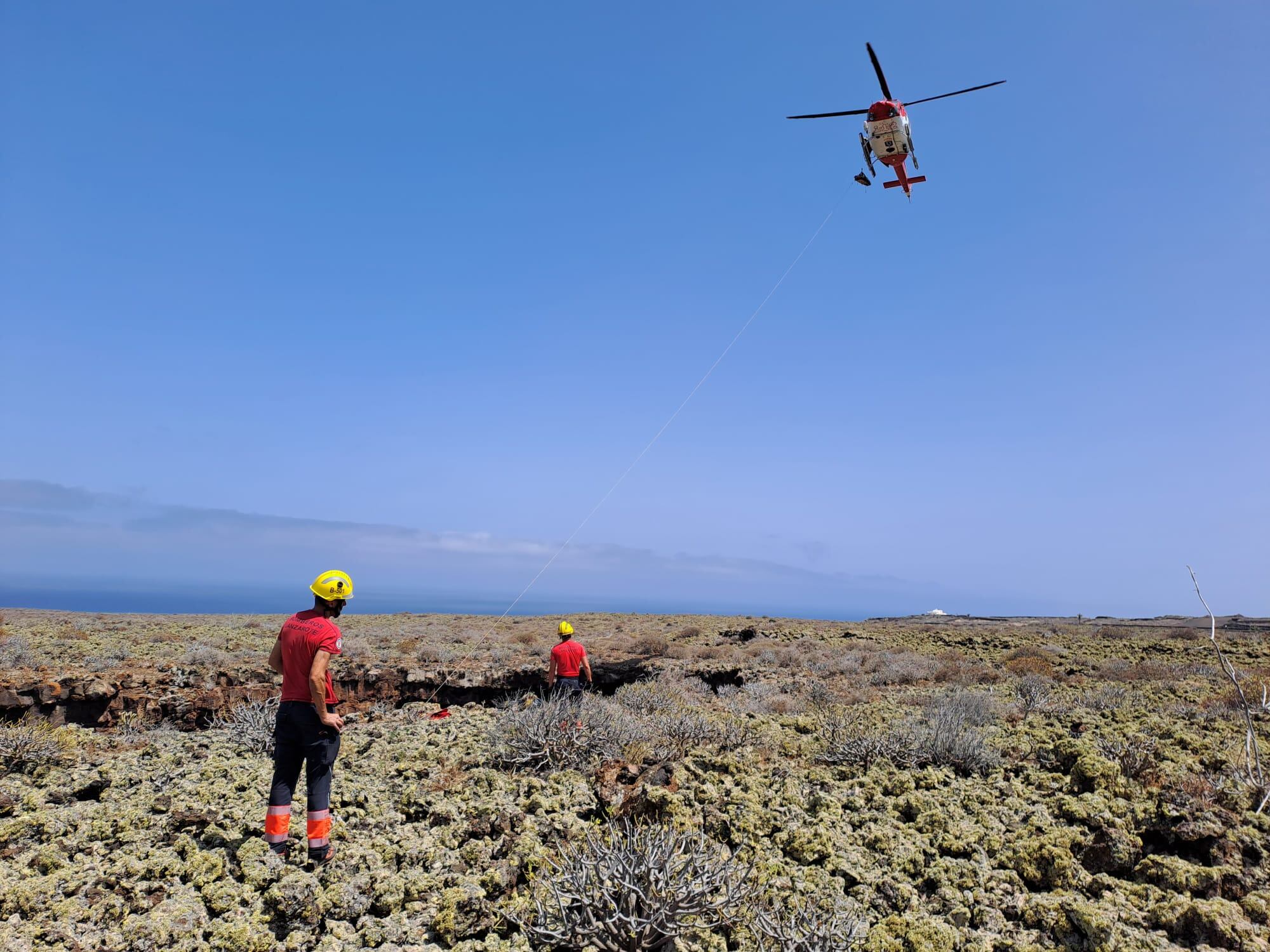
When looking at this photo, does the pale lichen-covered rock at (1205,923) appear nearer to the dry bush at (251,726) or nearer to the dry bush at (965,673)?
the dry bush at (251,726)

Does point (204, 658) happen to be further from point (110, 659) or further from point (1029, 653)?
point (1029, 653)

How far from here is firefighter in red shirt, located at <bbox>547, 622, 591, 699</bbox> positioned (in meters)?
8.97

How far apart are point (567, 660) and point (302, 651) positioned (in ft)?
15.3

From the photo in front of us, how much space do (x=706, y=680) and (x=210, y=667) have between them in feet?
31.8

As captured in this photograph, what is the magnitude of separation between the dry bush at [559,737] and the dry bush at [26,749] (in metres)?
4.39

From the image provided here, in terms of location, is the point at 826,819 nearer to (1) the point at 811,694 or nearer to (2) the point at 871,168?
(1) the point at 811,694

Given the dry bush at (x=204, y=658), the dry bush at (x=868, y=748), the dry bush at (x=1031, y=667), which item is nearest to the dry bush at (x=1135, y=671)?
the dry bush at (x=1031, y=667)

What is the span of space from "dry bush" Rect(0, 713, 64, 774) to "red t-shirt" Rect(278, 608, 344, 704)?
364 centimetres

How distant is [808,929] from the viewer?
3.58m

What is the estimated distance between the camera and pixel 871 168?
1200cm

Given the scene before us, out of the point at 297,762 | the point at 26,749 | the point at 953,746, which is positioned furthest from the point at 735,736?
the point at 26,749

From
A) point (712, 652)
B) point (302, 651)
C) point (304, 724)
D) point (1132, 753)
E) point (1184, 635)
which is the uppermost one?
point (302, 651)

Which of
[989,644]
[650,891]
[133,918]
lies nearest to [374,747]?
[133,918]

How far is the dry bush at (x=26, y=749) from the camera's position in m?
6.15
